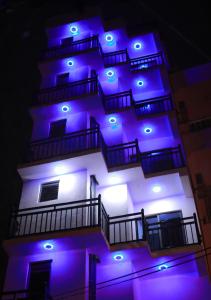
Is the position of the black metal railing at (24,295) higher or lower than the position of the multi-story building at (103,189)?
lower

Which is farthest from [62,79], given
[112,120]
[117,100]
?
[112,120]

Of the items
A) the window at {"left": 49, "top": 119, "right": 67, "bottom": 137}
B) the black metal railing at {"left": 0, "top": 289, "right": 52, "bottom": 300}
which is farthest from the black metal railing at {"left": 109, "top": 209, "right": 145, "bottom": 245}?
the window at {"left": 49, "top": 119, "right": 67, "bottom": 137}

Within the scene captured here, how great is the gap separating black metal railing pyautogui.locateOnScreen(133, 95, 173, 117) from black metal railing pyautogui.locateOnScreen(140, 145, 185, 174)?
2.53 meters

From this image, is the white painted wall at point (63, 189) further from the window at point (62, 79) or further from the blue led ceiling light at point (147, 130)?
the window at point (62, 79)

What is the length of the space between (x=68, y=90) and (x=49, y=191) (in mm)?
5796

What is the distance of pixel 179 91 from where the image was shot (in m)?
22.1

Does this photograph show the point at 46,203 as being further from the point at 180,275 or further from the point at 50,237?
the point at 180,275

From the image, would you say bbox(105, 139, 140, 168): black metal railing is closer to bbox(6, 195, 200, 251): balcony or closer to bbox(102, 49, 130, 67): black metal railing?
bbox(6, 195, 200, 251): balcony

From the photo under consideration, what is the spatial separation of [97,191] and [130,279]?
4376 millimetres

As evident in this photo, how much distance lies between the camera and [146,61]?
22.7 meters

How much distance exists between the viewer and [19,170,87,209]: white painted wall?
1542cm

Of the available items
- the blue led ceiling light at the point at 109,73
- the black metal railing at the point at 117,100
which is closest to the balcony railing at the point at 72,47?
the blue led ceiling light at the point at 109,73

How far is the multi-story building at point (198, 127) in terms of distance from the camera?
1591 centimetres

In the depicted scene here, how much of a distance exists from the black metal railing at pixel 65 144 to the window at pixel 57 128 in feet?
2.66
